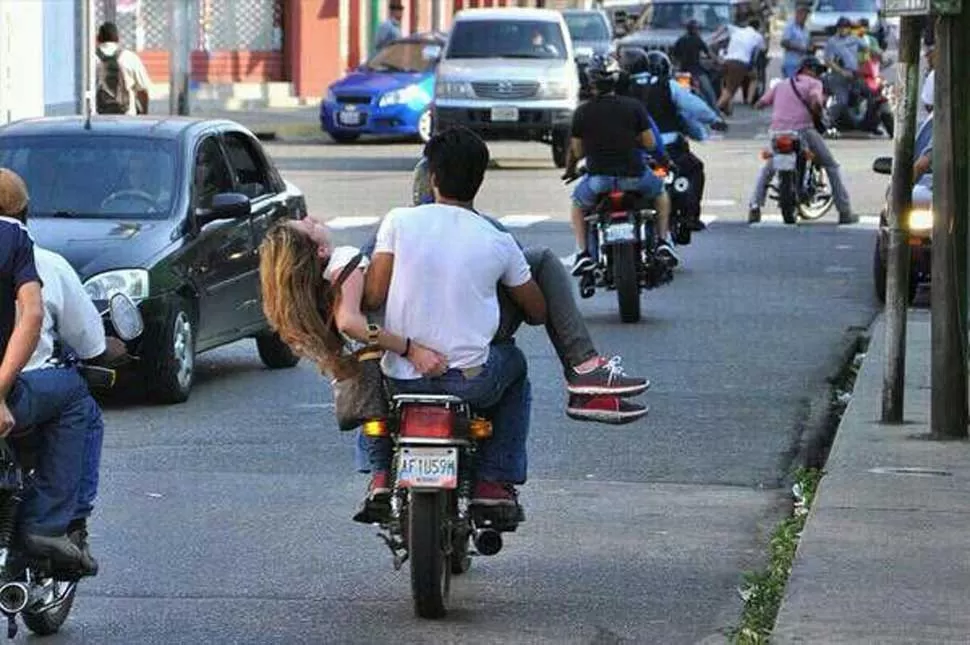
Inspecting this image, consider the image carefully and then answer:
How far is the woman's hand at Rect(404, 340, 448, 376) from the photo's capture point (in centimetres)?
827

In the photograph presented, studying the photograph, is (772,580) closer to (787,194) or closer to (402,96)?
(787,194)

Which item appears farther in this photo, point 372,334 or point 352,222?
point 352,222

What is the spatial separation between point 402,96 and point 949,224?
2532 cm

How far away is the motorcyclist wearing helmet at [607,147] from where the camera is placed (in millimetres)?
17828

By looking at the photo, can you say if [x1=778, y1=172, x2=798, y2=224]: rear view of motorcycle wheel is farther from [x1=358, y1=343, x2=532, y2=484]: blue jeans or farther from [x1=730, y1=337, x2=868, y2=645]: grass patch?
[x1=358, y1=343, x2=532, y2=484]: blue jeans

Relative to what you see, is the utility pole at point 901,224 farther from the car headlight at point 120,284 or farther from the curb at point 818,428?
the car headlight at point 120,284

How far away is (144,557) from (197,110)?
33707 millimetres

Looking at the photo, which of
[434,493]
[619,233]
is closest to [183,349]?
[619,233]

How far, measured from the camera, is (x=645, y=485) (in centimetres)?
1137

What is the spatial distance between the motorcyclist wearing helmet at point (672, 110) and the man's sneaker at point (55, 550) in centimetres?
1300

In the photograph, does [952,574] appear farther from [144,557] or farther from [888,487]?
[144,557]

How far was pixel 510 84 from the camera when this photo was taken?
33750mm

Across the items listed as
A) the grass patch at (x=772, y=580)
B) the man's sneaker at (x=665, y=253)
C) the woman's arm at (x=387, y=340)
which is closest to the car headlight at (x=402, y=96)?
the man's sneaker at (x=665, y=253)

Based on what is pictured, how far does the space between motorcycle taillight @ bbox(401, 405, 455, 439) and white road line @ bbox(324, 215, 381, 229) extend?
55.0 feet
